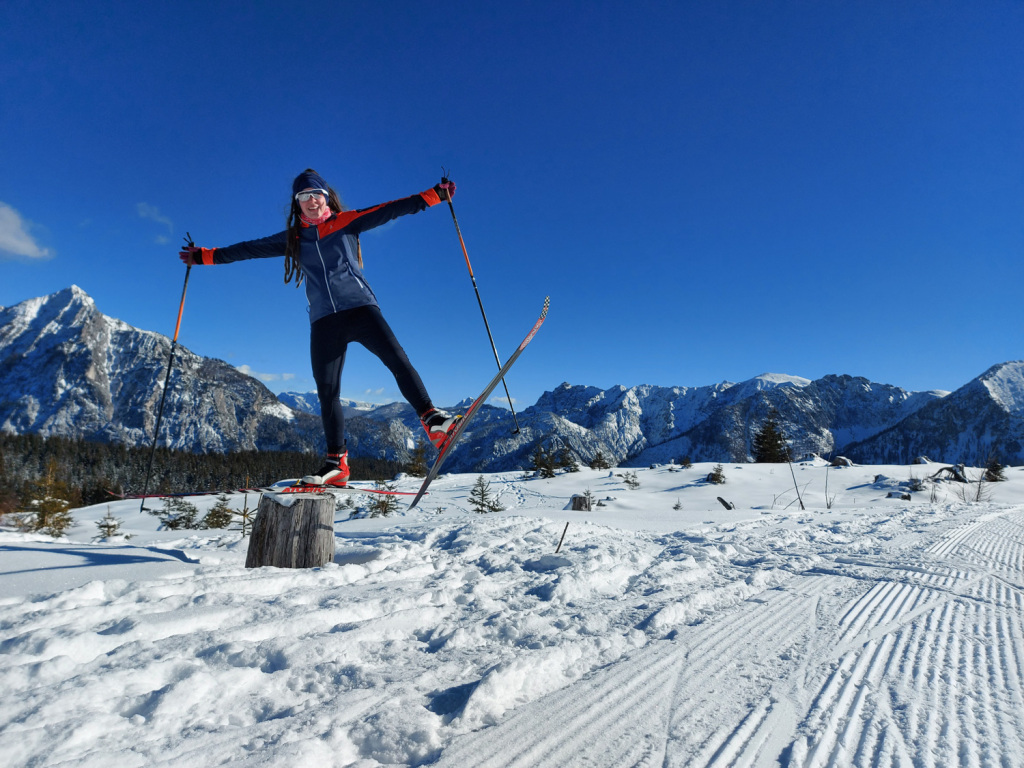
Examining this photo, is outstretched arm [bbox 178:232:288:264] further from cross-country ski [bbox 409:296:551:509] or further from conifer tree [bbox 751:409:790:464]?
conifer tree [bbox 751:409:790:464]

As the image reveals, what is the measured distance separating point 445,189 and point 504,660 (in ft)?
11.1

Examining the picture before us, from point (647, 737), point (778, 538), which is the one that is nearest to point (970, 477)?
point (778, 538)

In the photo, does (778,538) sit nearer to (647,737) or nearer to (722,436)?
(647,737)

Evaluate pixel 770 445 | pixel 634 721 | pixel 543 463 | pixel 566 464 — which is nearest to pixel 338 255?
pixel 634 721

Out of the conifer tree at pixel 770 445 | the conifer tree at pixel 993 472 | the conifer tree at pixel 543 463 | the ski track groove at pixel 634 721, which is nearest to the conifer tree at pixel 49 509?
the conifer tree at pixel 543 463

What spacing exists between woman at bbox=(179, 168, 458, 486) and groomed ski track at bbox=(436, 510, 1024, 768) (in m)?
2.58

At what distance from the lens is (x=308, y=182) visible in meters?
3.95

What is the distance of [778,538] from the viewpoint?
5.16 m

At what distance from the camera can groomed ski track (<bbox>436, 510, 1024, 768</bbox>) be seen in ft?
4.55

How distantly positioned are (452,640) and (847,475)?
2234cm

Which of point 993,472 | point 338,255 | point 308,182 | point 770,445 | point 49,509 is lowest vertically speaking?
point 49,509

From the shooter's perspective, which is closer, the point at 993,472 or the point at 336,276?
the point at 336,276

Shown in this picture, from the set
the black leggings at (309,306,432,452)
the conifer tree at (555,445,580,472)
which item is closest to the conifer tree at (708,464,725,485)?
the conifer tree at (555,445,580,472)

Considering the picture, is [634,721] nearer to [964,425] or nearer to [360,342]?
[360,342]
